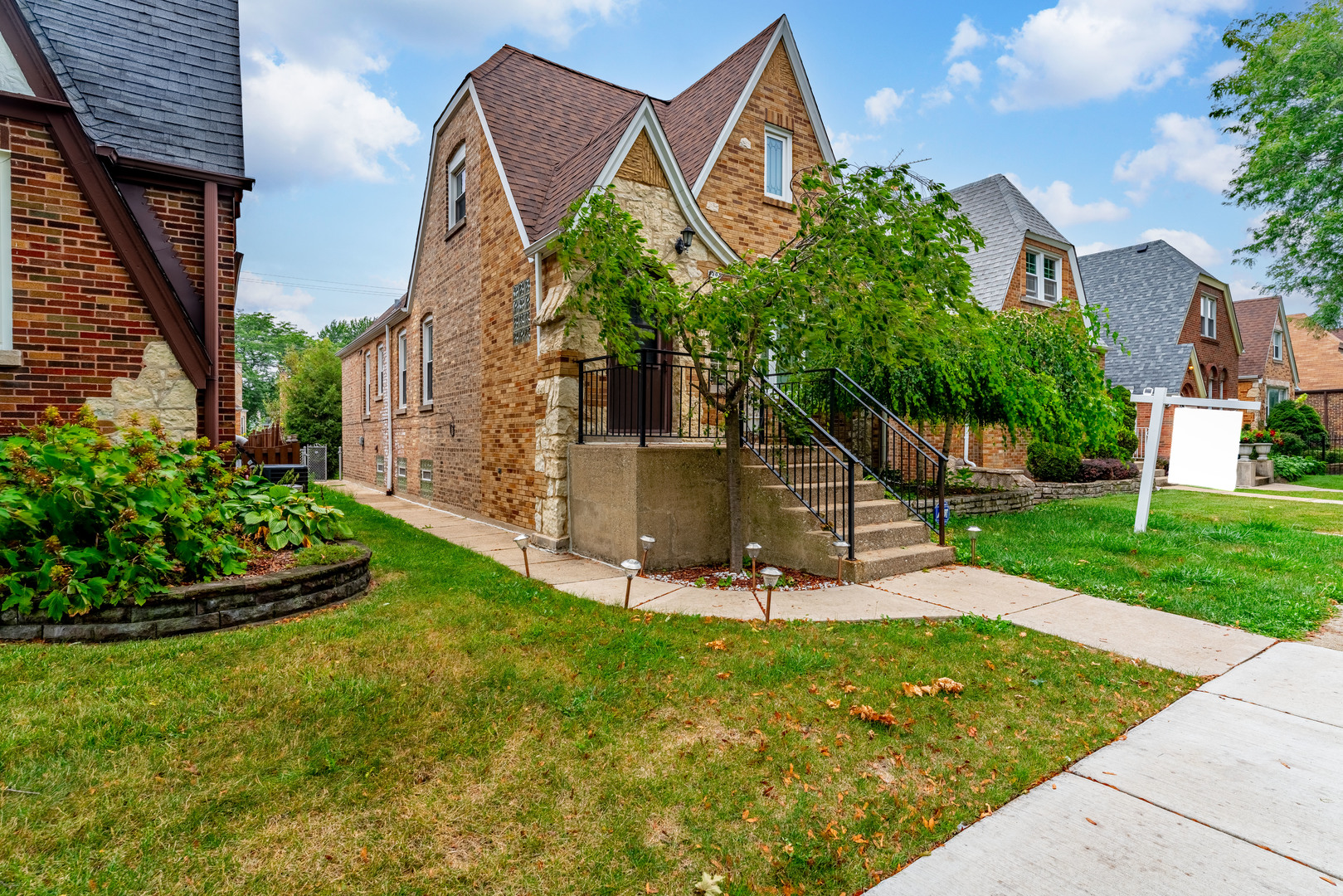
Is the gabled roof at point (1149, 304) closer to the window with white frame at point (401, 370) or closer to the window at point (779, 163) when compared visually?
the window at point (779, 163)

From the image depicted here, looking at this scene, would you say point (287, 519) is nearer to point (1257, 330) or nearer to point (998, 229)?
point (998, 229)

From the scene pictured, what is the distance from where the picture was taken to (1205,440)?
766 centimetres

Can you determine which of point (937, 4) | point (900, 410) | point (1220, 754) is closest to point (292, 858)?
point (1220, 754)

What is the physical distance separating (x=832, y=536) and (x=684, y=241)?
442 centimetres

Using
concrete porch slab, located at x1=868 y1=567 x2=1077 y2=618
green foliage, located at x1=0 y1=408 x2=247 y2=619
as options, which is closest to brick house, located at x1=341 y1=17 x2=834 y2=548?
green foliage, located at x1=0 y1=408 x2=247 y2=619

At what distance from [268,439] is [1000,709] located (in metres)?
13.3

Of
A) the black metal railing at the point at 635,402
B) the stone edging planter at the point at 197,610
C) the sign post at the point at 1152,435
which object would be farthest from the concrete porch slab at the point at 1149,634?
the stone edging planter at the point at 197,610

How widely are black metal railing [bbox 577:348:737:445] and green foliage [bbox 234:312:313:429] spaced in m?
58.6

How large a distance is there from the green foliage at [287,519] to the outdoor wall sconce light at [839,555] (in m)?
4.49

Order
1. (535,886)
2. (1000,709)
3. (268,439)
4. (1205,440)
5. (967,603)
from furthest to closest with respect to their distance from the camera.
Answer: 1. (268,439)
2. (1205,440)
3. (967,603)
4. (1000,709)
5. (535,886)

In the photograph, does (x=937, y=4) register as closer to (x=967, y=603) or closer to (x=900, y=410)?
(x=900, y=410)

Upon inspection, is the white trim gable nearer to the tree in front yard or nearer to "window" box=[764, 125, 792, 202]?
"window" box=[764, 125, 792, 202]

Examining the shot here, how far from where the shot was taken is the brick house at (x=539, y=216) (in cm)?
816

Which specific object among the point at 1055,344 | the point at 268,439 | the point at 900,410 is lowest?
the point at 268,439
